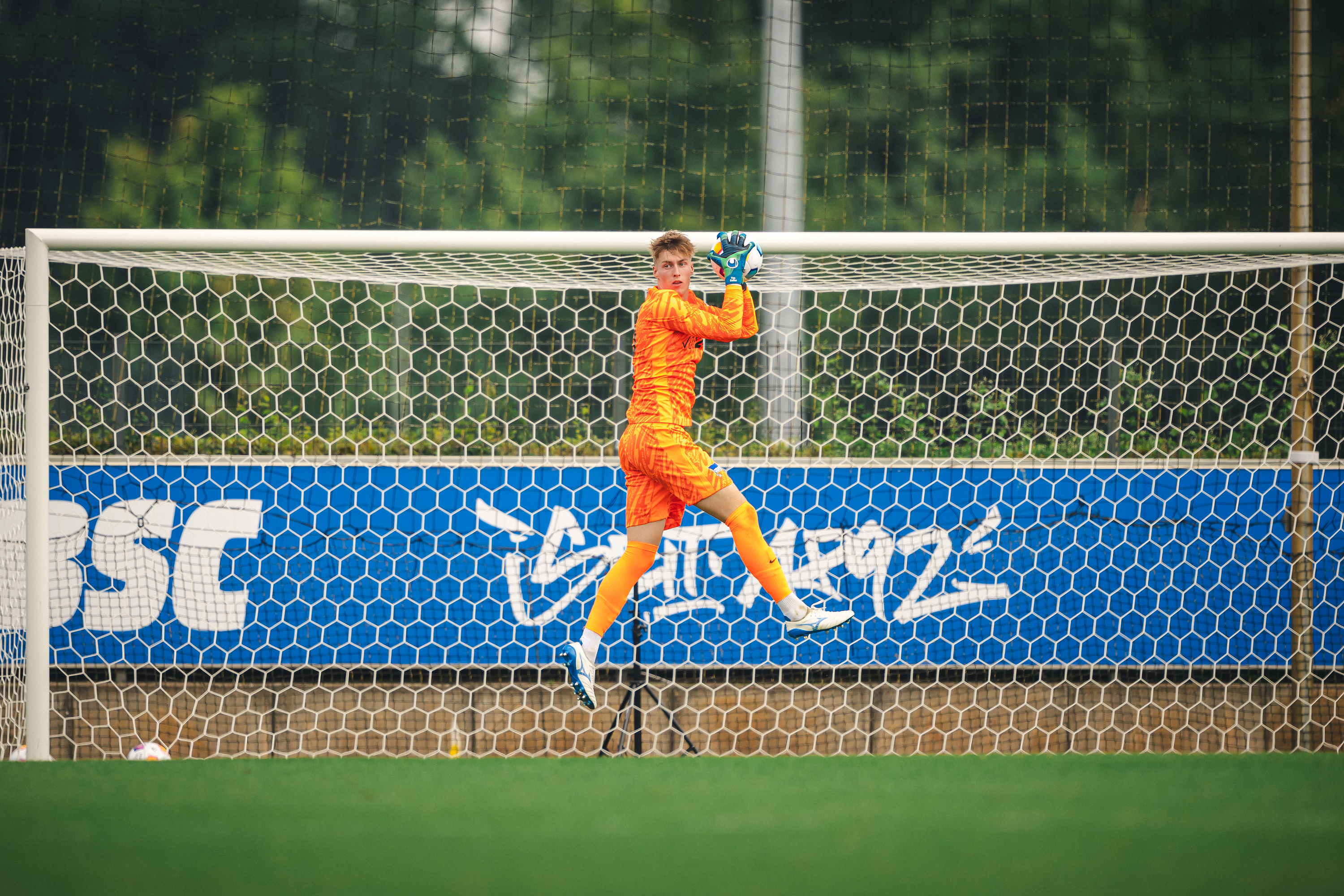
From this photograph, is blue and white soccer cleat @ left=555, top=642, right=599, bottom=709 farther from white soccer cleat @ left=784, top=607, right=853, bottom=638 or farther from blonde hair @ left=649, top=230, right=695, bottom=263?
blonde hair @ left=649, top=230, right=695, bottom=263

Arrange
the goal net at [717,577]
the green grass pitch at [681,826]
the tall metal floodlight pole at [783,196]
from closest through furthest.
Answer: the green grass pitch at [681,826]
the goal net at [717,577]
the tall metal floodlight pole at [783,196]

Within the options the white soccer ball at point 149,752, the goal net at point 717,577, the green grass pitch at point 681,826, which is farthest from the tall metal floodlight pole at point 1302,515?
the white soccer ball at point 149,752

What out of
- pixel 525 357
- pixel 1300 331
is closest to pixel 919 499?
pixel 1300 331

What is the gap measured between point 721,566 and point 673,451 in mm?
1825

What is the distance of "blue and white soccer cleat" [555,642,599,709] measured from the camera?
2.59m

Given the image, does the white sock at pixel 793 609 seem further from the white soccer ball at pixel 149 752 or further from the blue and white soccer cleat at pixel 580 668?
the white soccer ball at pixel 149 752

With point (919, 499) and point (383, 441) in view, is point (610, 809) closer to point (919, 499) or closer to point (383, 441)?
point (919, 499)

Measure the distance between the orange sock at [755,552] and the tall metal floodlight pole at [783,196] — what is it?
2.98 feet

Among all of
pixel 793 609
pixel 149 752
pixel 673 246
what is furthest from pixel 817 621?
pixel 149 752

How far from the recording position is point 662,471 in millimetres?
2588

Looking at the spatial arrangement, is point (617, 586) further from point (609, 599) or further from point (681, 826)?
point (681, 826)

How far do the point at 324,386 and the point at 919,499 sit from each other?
3.90 metres

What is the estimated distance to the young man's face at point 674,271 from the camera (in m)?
2.62

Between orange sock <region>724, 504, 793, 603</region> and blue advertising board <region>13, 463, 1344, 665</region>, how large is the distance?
161 centimetres
